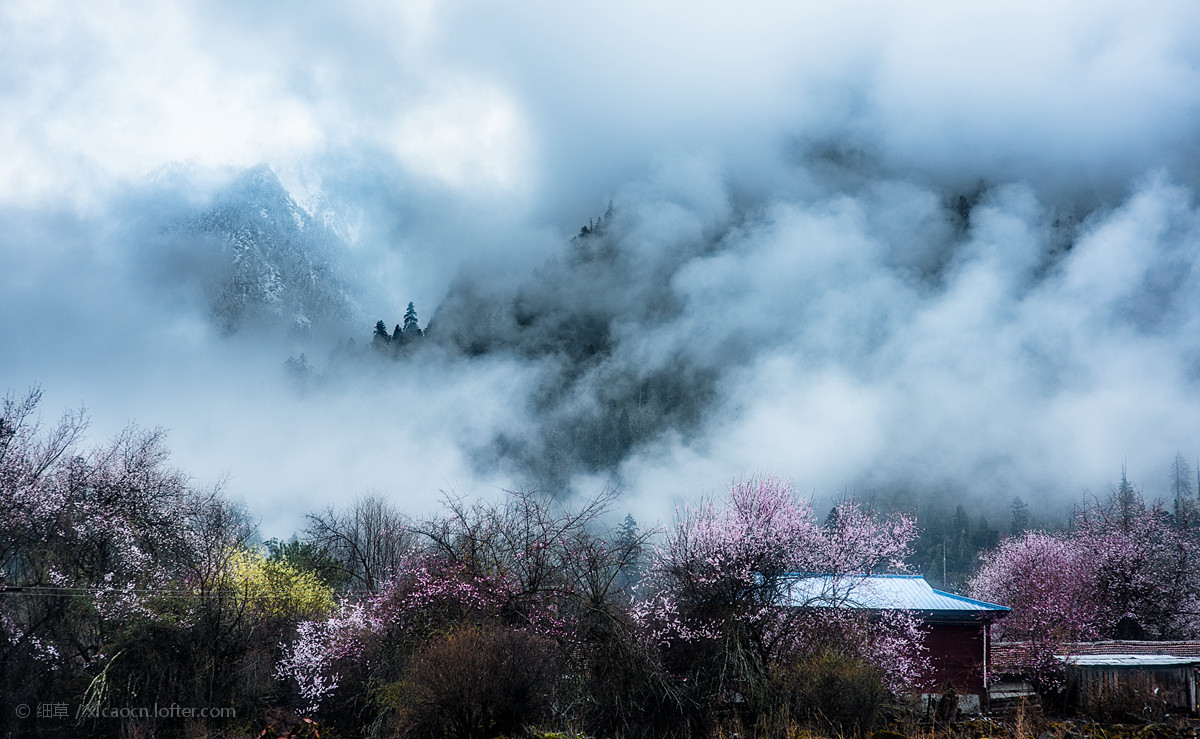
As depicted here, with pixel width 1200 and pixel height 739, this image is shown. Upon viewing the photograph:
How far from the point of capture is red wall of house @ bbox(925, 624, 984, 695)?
30.7 m

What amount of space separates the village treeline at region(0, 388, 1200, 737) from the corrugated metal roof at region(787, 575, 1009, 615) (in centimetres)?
52

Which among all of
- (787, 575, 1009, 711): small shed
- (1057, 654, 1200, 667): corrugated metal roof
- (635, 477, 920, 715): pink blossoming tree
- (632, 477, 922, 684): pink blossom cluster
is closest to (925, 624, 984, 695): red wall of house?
(787, 575, 1009, 711): small shed

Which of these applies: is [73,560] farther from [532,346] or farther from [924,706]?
[532,346]

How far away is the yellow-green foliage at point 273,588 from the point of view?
28172 millimetres

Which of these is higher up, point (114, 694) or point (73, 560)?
point (73, 560)

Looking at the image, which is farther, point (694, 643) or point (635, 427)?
point (635, 427)

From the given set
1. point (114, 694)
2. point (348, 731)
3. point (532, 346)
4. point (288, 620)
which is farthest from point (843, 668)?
point (532, 346)

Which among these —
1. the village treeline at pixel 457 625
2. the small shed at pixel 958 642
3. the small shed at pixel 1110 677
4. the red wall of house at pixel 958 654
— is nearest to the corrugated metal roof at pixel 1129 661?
the small shed at pixel 1110 677

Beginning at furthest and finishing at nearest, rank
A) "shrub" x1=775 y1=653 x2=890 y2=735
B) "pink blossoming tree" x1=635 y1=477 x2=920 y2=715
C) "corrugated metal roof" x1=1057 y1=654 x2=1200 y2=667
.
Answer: "corrugated metal roof" x1=1057 y1=654 x2=1200 y2=667, "pink blossoming tree" x1=635 y1=477 x2=920 y2=715, "shrub" x1=775 y1=653 x2=890 y2=735

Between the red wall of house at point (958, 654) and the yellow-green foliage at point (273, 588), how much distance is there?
25708mm

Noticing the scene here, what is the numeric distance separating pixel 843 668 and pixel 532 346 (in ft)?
598

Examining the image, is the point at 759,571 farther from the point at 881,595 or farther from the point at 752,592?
the point at 881,595

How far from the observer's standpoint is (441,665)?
49.5 feet

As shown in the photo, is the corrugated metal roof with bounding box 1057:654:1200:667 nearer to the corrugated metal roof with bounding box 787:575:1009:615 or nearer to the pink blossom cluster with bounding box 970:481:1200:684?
the corrugated metal roof with bounding box 787:575:1009:615
